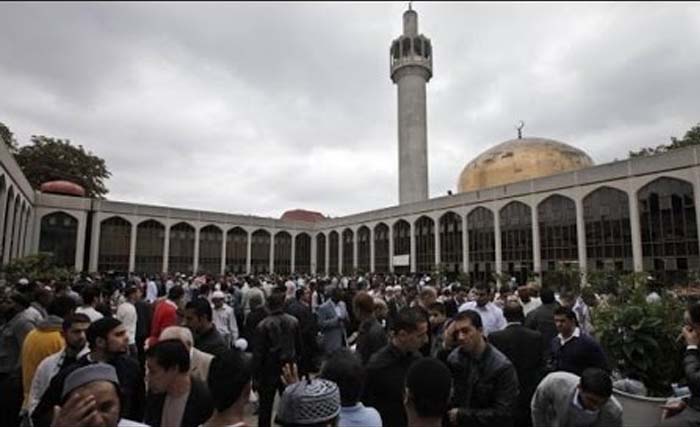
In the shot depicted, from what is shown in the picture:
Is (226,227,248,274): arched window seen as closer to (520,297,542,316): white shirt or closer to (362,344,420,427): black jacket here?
(520,297,542,316): white shirt

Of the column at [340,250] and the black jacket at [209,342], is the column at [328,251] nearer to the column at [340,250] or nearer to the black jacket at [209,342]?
the column at [340,250]

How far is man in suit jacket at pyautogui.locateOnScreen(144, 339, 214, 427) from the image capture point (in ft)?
8.25

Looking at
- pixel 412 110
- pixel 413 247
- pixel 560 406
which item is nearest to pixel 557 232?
pixel 413 247

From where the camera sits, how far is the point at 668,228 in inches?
898

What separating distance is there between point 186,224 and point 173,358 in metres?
43.1

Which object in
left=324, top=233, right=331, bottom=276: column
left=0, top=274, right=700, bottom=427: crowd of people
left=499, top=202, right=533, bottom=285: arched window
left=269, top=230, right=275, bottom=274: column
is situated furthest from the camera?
left=324, top=233, right=331, bottom=276: column

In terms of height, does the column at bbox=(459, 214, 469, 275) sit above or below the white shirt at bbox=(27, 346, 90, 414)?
above

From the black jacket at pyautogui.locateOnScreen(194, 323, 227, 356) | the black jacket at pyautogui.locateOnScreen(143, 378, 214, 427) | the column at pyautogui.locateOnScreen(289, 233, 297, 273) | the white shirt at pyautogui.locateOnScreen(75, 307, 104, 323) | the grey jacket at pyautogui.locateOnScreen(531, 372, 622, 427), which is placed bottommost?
the grey jacket at pyautogui.locateOnScreen(531, 372, 622, 427)

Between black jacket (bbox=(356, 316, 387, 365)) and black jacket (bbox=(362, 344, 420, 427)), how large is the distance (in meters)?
1.06

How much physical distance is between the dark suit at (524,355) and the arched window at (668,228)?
2187cm

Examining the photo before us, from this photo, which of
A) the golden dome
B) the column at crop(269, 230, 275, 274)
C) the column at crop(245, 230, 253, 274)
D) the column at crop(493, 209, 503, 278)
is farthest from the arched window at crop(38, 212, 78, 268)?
the golden dome

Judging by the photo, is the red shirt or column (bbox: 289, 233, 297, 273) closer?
the red shirt

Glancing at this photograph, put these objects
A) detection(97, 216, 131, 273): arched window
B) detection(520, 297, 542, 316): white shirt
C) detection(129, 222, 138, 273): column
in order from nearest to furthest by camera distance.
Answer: detection(520, 297, 542, 316): white shirt
detection(97, 216, 131, 273): arched window
detection(129, 222, 138, 273): column

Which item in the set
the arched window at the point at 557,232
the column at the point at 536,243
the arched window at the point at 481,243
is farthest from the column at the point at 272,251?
the arched window at the point at 557,232
